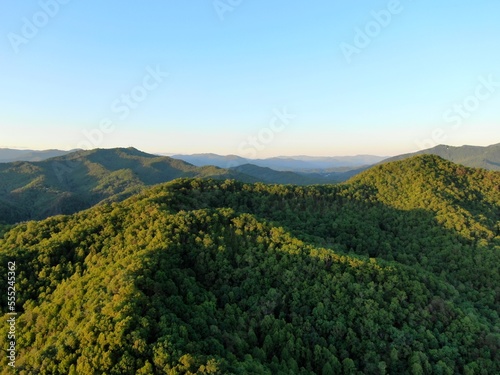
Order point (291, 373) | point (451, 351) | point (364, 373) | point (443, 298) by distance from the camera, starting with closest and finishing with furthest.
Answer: point (291, 373)
point (364, 373)
point (451, 351)
point (443, 298)

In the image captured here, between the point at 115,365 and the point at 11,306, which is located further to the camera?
the point at 11,306

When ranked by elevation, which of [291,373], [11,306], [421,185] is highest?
[421,185]

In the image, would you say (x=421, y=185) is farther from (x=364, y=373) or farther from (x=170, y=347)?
(x=170, y=347)

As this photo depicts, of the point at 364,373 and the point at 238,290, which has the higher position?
the point at 238,290

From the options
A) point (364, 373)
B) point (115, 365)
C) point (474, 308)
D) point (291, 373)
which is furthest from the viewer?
point (474, 308)

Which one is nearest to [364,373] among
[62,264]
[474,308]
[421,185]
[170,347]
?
[170,347]

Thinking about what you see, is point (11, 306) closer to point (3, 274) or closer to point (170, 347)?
point (3, 274)
